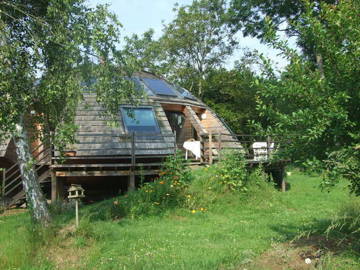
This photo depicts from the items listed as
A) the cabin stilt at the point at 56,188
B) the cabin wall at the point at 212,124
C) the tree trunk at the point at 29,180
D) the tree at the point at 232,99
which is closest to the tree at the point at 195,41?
the tree at the point at 232,99

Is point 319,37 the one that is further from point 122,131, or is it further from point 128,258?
point 122,131

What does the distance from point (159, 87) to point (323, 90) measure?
12503 millimetres

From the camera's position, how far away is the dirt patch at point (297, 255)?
14.6ft

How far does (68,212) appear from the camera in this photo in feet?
30.4

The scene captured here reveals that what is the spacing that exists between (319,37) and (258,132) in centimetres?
132

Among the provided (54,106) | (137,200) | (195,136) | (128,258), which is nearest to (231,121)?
(195,136)

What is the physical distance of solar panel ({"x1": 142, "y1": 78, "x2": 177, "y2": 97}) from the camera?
1561 centimetres

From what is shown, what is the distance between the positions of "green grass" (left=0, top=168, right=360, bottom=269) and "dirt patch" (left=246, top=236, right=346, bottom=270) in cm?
13

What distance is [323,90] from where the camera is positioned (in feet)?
13.5

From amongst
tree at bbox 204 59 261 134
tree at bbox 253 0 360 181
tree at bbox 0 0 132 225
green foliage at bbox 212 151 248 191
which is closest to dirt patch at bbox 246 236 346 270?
tree at bbox 253 0 360 181

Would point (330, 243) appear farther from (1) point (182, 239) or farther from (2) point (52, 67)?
(2) point (52, 67)

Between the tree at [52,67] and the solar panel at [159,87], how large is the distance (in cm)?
884

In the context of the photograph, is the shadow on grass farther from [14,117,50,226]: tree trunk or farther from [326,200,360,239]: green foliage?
[14,117,50,226]: tree trunk

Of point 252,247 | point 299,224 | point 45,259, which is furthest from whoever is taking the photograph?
point 299,224
